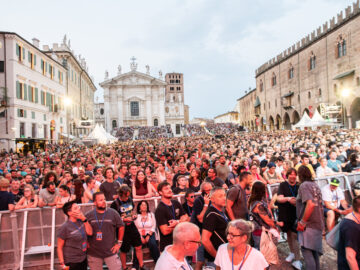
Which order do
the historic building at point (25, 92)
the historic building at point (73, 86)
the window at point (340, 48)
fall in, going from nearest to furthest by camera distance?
the historic building at point (25, 92), the window at point (340, 48), the historic building at point (73, 86)

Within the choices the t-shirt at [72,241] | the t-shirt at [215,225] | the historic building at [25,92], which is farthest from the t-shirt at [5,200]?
the historic building at [25,92]

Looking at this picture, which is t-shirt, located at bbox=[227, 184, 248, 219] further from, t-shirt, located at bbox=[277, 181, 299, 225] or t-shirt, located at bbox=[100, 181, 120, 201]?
t-shirt, located at bbox=[100, 181, 120, 201]

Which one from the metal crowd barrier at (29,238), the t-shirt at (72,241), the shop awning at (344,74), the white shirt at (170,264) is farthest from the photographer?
the shop awning at (344,74)

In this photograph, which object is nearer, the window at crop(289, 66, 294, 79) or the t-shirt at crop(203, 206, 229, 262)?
the t-shirt at crop(203, 206, 229, 262)

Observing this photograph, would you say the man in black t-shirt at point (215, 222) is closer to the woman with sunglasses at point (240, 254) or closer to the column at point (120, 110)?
the woman with sunglasses at point (240, 254)

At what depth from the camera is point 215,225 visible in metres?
3.47

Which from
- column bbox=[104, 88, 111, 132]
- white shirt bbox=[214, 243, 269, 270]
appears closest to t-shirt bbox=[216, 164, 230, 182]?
white shirt bbox=[214, 243, 269, 270]

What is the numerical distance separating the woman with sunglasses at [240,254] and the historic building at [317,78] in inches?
1183

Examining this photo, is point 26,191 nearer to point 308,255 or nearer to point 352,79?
point 308,255

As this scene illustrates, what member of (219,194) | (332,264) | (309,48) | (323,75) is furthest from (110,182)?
(309,48)

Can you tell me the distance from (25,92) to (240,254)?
1089 inches

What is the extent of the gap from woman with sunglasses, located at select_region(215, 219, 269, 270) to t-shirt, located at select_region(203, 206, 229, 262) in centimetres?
74

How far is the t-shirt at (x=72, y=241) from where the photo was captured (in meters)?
3.85

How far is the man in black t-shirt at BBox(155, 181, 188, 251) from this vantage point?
13.4 ft
